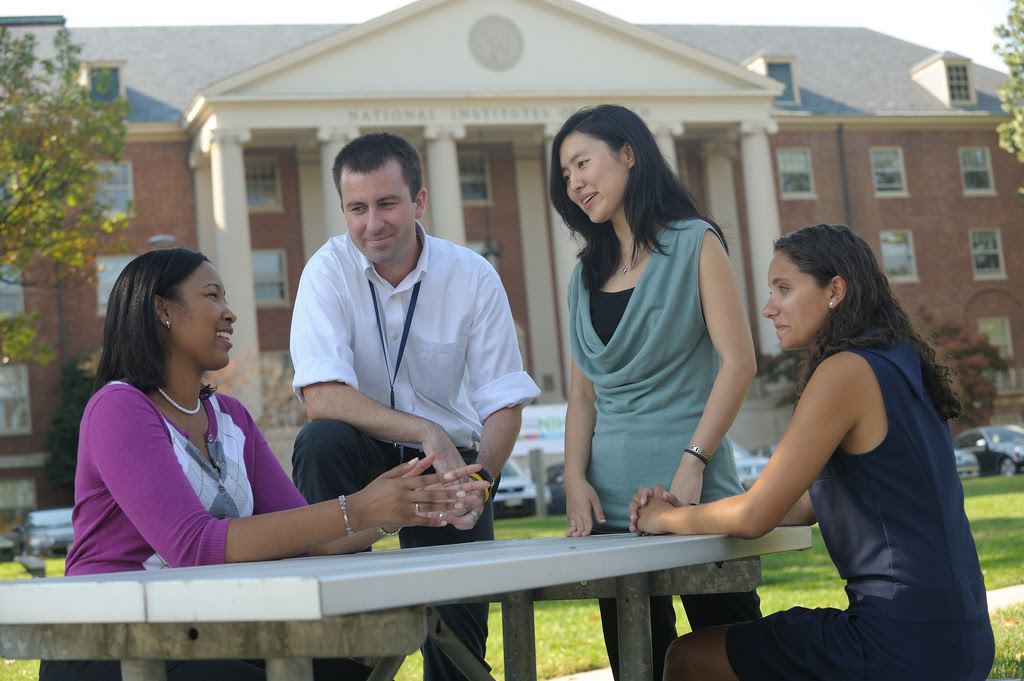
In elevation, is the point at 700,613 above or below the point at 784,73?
below

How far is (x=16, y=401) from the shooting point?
37.0 metres

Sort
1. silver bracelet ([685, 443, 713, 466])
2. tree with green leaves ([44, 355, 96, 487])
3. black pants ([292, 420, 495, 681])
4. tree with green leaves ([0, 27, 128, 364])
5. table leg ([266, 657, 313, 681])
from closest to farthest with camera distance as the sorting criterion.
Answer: table leg ([266, 657, 313, 681]), silver bracelet ([685, 443, 713, 466]), black pants ([292, 420, 495, 681]), tree with green leaves ([0, 27, 128, 364]), tree with green leaves ([44, 355, 96, 487])

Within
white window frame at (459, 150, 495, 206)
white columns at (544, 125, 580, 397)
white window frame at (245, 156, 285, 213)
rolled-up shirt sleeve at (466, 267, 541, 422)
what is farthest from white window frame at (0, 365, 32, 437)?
rolled-up shirt sleeve at (466, 267, 541, 422)

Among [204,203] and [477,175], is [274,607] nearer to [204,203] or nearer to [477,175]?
[204,203]

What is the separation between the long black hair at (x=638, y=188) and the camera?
13.1 feet

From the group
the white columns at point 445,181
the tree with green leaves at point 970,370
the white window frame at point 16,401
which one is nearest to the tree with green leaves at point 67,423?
the white window frame at point 16,401

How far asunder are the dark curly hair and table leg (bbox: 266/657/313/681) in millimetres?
1581

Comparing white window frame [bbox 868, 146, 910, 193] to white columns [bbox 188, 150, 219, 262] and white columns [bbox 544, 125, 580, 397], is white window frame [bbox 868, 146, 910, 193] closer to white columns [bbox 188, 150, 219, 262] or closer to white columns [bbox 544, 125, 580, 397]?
white columns [bbox 544, 125, 580, 397]

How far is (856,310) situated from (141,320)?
1.98m

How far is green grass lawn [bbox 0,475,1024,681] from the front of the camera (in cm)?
600

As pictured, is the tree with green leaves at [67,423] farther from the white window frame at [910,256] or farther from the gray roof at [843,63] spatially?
the white window frame at [910,256]

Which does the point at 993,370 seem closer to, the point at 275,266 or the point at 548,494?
the point at 548,494

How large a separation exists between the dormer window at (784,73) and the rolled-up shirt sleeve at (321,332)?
4351cm

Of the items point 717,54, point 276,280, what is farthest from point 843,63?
point 276,280
